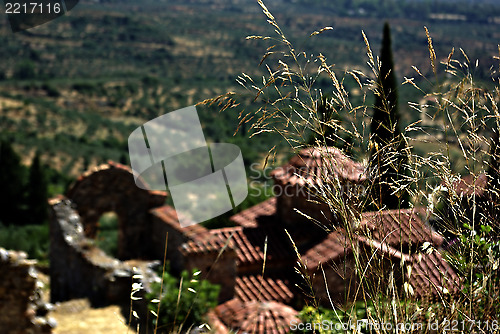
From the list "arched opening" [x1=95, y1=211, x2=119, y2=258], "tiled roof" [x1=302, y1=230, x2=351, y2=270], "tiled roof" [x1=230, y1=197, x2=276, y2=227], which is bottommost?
"arched opening" [x1=95, y1=211, x2=119, y2=258]

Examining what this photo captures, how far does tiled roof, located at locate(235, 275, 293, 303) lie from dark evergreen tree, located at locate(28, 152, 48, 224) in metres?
15.3

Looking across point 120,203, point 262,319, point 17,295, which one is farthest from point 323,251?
point 120,203

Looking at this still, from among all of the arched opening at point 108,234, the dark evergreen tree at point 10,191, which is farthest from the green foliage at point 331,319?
the dark evergreen tree at point 10,191

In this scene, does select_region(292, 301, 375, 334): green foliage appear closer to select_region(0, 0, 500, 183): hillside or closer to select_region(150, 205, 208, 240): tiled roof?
select_region(150, 205, 208, 240): tiled roof

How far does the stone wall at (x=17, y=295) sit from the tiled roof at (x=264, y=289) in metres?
3.49

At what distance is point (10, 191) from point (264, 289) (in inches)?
670

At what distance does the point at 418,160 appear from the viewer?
2.50 m

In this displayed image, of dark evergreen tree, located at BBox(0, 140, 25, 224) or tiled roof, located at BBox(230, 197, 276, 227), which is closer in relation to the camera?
tiled roof, located at BBox(230, 197, 276, 227)

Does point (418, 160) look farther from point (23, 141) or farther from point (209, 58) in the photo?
point (209, 58)

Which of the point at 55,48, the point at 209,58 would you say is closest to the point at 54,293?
the point at 55,48

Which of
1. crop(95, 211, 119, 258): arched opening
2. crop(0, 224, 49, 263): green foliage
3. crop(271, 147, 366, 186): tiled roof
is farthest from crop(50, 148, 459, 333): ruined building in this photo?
crop(0, 224, 49, 263): green foliage

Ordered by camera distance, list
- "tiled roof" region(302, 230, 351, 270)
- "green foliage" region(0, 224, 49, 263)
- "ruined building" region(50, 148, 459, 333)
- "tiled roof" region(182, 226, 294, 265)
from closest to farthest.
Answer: "tiled roof" region(302, 230, 351, 270)
"ruined building" region(50, 148, 459, 333)
"tiled roof" region(182, 226, 294, 265)
"green foliage" region(0, 224, 49, 263)

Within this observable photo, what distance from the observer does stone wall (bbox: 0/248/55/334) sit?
25.3 feet

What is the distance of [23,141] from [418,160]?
3785 cm
